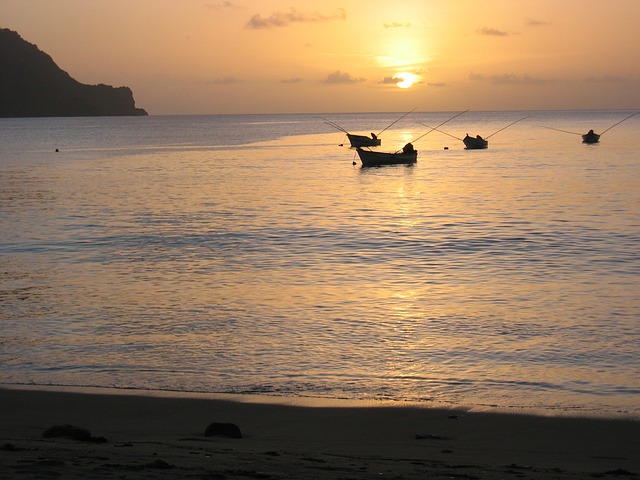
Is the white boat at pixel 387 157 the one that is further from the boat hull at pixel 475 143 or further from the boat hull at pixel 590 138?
the boat hull at pixel 590 138

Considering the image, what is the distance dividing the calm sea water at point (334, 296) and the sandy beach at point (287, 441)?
25.2 inches

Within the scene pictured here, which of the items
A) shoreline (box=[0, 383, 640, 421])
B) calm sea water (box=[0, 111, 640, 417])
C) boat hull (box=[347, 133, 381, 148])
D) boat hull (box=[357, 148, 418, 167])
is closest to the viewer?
shoreline (box=[0, 383, 640, 421])

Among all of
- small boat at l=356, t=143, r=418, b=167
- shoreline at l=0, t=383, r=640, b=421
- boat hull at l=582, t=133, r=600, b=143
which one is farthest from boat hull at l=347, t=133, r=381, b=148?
shoreline at l=0, t=383, r=640, b=421

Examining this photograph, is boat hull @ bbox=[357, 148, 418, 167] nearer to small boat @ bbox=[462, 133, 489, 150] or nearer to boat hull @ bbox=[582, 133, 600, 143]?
small boat @ bbox=[462, 133, 489, 150]

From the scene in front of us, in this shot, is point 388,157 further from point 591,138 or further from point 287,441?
point 287,441

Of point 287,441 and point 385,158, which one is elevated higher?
point 385,158

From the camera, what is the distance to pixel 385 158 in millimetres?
55750

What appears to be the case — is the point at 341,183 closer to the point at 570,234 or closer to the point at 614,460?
the point at 570,234

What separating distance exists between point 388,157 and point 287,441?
49172 mm

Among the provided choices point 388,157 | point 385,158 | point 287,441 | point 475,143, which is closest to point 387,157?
point 388,157

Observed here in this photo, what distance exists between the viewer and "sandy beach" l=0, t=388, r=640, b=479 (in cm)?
561

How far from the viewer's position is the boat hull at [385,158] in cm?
5494

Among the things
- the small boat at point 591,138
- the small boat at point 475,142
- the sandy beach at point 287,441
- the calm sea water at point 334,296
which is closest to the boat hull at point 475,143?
the small boat at point 475,142

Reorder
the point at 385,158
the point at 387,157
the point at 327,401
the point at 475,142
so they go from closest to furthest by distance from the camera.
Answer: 1. the point at 327,401
2. the point at 387,157
3. the point at 385,158
4. the point at 475,142
